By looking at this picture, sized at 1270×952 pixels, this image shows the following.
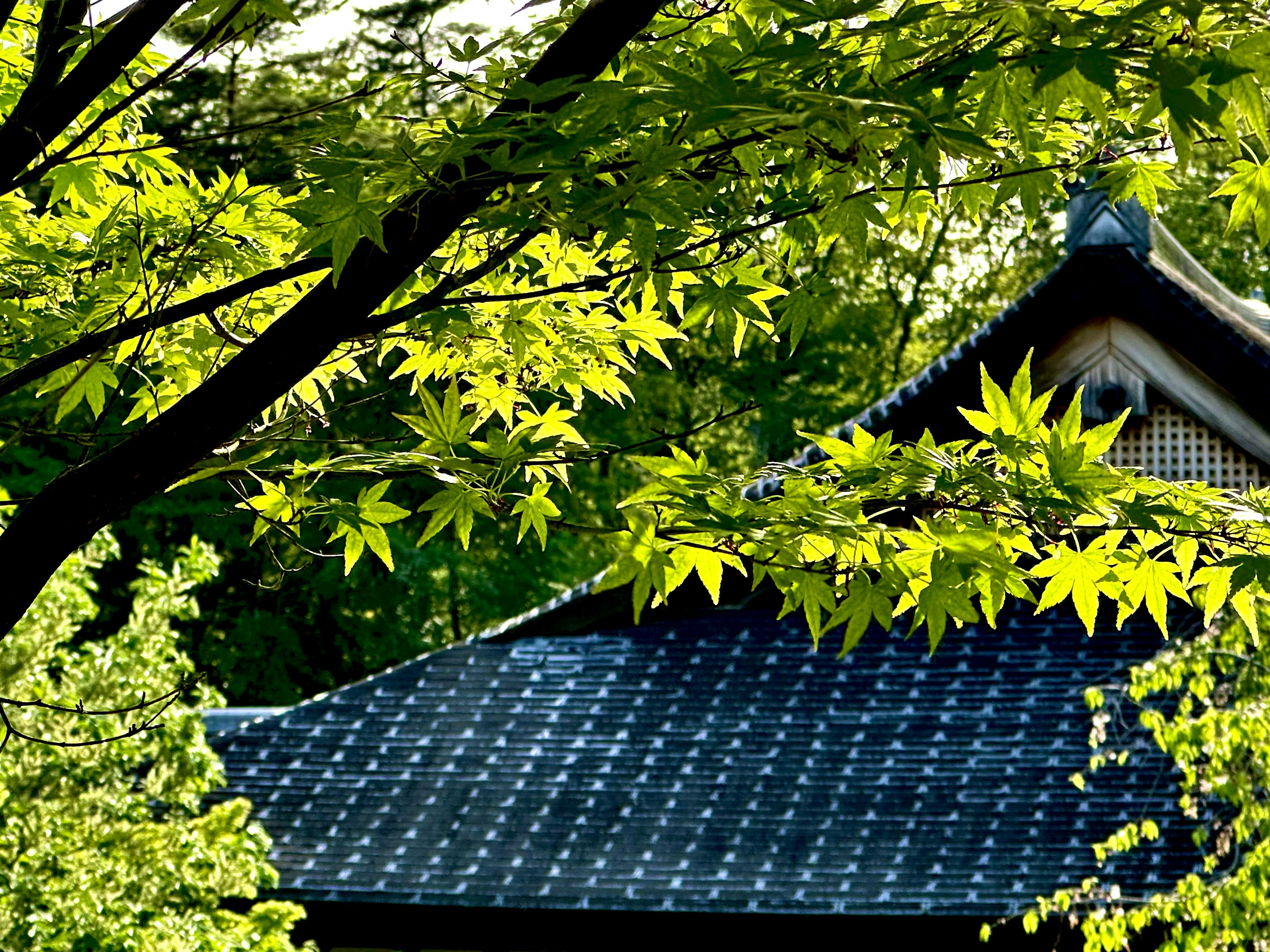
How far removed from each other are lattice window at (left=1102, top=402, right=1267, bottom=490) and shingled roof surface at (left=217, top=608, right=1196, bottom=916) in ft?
3.71

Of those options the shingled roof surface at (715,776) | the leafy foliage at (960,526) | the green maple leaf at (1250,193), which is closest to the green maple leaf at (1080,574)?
the leafy foliage at (960,526)

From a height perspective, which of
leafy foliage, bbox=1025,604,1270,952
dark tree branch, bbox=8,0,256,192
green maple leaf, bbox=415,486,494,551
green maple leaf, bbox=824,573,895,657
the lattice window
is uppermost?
dark tree branch, bbox=8,0,256,192

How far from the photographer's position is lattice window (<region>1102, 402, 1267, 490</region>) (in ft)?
30.9

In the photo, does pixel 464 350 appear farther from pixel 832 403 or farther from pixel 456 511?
pixel 832 403

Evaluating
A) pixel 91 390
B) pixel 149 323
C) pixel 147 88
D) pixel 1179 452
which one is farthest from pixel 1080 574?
pixel 1179 452

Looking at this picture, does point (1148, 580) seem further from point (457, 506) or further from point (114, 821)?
point (114, 821)

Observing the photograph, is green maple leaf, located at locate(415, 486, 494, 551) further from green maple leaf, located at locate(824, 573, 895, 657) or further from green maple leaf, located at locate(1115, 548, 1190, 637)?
green maple leaf, located at locate(1115, 548, 1190, 637)

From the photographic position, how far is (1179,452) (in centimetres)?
952

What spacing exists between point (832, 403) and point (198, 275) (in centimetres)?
2227

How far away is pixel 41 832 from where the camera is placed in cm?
803

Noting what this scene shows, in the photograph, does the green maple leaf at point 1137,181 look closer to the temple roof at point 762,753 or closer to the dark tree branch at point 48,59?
the dark tree branch at point 48,59

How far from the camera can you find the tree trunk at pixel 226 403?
99.3 inches

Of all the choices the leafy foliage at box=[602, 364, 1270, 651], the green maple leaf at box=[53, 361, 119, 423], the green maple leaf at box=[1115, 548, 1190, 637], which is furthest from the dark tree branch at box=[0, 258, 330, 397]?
the green maple leaf at box=[1115, 548, 1190, 637]

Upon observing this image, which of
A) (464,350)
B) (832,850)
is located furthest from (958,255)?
(464,350)
